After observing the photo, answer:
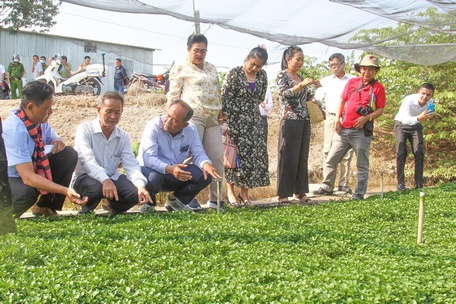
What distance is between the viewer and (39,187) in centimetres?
505

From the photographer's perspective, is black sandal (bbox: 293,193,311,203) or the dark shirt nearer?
black sandal (bbox: 293,193,311,203)

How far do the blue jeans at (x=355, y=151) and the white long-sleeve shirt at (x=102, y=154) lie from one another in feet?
10.3

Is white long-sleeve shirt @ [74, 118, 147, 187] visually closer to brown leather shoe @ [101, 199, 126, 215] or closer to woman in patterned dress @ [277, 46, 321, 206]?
brown leather shoe @ [101, 199, 126, 215]

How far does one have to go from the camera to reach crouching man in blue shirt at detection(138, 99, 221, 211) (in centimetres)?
605

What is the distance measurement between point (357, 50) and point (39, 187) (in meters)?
5.51

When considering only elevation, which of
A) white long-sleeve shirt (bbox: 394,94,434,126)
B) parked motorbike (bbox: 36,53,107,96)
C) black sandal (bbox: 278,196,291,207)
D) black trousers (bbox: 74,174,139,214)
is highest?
parked motorbike (bbox: 36,53,107,96)

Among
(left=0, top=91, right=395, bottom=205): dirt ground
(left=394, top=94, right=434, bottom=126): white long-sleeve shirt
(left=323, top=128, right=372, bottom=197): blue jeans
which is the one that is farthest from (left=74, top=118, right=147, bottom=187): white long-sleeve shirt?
(left=394, top=94, right=434, bottom=126): white long-sleeve shirt

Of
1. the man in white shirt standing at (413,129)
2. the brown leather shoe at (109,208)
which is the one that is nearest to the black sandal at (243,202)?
the brown leather shoe at (109,208)

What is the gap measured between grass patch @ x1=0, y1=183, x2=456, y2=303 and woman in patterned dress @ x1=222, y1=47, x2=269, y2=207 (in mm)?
1202

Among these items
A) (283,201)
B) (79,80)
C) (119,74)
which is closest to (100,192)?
→ (283,201)

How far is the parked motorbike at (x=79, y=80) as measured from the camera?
1608 centimetres

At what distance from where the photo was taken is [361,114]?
25.0 feet

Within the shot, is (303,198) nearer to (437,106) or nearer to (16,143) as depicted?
(16,143)

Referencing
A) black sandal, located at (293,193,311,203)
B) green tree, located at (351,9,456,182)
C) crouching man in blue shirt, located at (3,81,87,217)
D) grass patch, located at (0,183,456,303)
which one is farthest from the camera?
green tree, located at (351,9,456,182)
